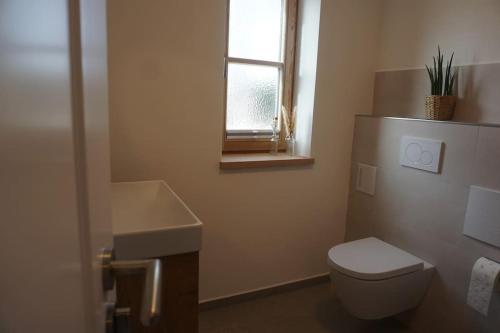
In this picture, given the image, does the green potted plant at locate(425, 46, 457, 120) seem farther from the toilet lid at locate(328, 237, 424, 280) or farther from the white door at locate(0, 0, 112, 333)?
the white door at locate(0, 0, 112, 333)

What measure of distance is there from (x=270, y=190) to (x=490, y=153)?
1118 millimetres

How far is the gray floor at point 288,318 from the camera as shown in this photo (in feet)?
6.24

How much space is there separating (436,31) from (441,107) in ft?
1.47

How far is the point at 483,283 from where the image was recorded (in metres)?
1.52

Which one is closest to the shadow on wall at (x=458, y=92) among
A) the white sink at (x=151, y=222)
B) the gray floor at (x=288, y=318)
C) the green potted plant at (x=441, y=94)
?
the green potted plant at (x=441, y=94)

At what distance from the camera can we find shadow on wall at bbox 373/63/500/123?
162 cm

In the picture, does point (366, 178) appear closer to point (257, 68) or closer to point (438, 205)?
point (438, 205)

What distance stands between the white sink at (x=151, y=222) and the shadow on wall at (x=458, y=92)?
1.44 m

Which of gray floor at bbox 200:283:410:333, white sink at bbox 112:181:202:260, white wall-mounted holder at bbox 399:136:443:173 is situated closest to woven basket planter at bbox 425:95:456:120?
white wall-mounted holder at bbox 399:136:443:173

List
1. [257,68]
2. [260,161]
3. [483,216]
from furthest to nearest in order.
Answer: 1. [257,68]
2. [260,161]
3. [483,216]

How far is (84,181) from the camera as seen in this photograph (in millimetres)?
432

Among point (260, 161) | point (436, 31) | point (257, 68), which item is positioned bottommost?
point (260, 161)

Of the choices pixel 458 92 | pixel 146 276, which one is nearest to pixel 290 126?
pixel 458 92

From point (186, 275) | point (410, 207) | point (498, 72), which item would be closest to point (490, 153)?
point (498, 72)
